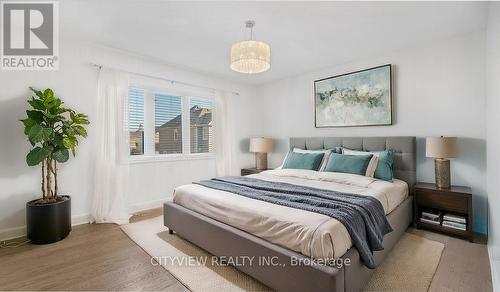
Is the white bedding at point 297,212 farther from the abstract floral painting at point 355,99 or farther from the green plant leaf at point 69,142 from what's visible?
the green plant leaf at point 69,142

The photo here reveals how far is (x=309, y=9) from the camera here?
2.26 meters

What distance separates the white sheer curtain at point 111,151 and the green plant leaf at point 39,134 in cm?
75

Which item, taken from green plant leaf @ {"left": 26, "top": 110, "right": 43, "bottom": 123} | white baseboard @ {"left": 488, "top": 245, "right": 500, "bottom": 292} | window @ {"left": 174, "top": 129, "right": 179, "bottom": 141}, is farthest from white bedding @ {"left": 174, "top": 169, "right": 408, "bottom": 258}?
green plant leaf @ {"left": 26, "top": 110, "right": 43, "bottom": 123}

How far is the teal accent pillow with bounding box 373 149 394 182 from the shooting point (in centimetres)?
290

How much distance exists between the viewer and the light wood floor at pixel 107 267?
5.91 ft

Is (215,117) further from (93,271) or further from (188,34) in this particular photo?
(93,271)

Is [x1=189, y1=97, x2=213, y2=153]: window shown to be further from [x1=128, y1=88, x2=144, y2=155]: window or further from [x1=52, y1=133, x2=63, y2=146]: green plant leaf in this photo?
[x1=52, y1=133, x2=63, y2=146]: green plant leaf

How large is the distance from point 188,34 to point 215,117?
1.95 metres

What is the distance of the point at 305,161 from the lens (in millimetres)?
3500

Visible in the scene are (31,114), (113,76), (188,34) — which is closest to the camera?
(31,114)

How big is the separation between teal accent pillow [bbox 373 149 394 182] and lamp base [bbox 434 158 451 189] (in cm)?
49

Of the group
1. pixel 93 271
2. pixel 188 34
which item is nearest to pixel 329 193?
pixel 93 271

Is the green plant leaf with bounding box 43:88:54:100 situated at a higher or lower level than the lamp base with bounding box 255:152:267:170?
higher

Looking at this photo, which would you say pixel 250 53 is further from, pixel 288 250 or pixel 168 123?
pixel 168 123
